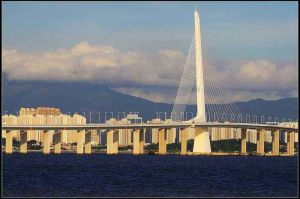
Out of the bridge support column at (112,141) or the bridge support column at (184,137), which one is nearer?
the bridge support column at (184,137)

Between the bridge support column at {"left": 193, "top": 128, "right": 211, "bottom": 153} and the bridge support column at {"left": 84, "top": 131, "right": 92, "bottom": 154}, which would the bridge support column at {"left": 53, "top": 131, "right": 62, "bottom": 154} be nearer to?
the bridge support column at {"left": 84, "top": 131, "right": 92, "bottom": 154}

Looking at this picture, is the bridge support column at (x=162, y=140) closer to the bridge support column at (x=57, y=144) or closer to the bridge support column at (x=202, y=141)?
Answer: the bridge support column at (x=202, y=141)

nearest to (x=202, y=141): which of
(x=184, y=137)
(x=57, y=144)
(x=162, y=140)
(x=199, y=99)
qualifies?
(x=184, y=137)

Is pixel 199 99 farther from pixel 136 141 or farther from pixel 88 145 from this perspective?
pixel 88 145

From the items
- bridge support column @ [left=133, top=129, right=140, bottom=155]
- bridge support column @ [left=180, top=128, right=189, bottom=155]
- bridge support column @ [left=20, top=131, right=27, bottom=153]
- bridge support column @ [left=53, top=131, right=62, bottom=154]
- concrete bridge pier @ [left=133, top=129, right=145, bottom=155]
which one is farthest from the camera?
bridge support column @ [left=20, top=131, right=27, bottom=153]

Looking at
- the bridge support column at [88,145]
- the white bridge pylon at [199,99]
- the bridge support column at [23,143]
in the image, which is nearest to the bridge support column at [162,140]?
the white bridge pylon at [199,99]

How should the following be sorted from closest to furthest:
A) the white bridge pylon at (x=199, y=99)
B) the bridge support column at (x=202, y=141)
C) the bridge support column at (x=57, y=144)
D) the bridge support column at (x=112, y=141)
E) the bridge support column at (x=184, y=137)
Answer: the white bridge pylon at (x=199, y=99), the bridge support column at (x=202, y=141), the bridge support column at (x=184, y=137), the bridge support column at (x=112, y=141), the bridge support column at (x=57, y=144)

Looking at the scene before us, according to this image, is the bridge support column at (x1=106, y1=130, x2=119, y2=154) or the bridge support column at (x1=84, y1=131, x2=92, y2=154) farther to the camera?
the bridge support column at (x1=84, y1=131, x2=92, y2=154)

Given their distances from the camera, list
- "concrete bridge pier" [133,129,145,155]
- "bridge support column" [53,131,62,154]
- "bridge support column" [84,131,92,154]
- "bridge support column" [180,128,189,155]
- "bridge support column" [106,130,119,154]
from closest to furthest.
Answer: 1. "bridge support column" [180,128,189,155]
2. "concrete bridge pier" [133,129,145,155]
3. "bridge support column" [106,130,119,154]
4. "bridge support column" [53,131,62,154]
5. "bridge support column" [84,131,92,154]

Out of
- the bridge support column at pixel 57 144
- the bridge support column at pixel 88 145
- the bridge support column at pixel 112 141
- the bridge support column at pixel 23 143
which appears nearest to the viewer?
the bridge support column at pixel 112 141

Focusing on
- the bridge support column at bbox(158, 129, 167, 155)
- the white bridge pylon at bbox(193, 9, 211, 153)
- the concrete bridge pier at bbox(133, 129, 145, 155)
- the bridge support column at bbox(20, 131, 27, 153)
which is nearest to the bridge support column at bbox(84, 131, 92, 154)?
the concrete bridge pier at bbox(133, 129, 145, 155)

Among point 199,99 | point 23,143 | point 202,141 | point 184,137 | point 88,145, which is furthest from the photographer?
point 88,145

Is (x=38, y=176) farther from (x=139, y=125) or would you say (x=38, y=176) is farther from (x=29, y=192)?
(x=139, y=125)
